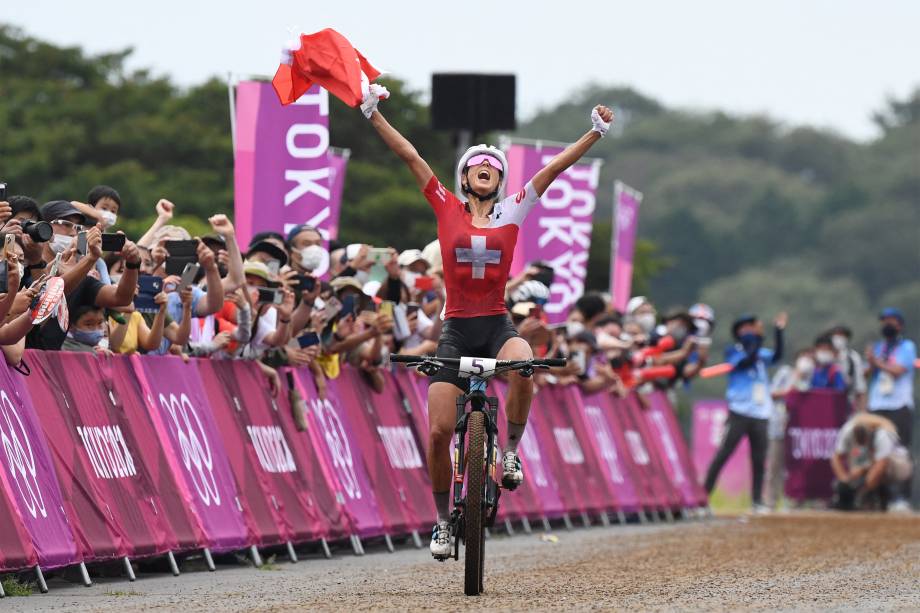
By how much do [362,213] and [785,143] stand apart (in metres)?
90.8

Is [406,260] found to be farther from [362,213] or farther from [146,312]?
[362,213]

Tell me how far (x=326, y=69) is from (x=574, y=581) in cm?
343

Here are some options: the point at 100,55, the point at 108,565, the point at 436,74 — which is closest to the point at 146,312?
the point at 108,565

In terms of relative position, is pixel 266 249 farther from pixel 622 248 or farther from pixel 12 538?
pixel 622 248

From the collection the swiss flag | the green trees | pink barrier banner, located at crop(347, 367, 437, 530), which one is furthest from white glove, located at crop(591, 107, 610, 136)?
the green trees

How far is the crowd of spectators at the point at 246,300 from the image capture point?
13281mm

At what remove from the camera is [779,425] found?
3303cm

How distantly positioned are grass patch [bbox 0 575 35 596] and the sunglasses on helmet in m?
3.43

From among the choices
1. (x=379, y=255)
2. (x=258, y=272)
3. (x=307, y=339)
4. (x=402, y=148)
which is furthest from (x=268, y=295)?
(x=402, y=148)

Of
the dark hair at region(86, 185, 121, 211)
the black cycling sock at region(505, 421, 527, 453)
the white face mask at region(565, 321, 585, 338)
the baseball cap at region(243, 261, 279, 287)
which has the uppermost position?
the dark hair at region(86, 185, 121, 211)

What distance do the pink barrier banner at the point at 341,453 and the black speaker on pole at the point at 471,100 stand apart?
9.02m

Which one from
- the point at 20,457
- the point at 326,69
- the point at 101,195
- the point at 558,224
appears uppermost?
the point at 326,69

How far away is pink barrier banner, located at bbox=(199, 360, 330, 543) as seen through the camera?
15.3 metres

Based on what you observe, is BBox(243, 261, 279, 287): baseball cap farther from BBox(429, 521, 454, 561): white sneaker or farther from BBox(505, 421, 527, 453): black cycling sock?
BBox(429, 521, 454, 561): white sneaker
